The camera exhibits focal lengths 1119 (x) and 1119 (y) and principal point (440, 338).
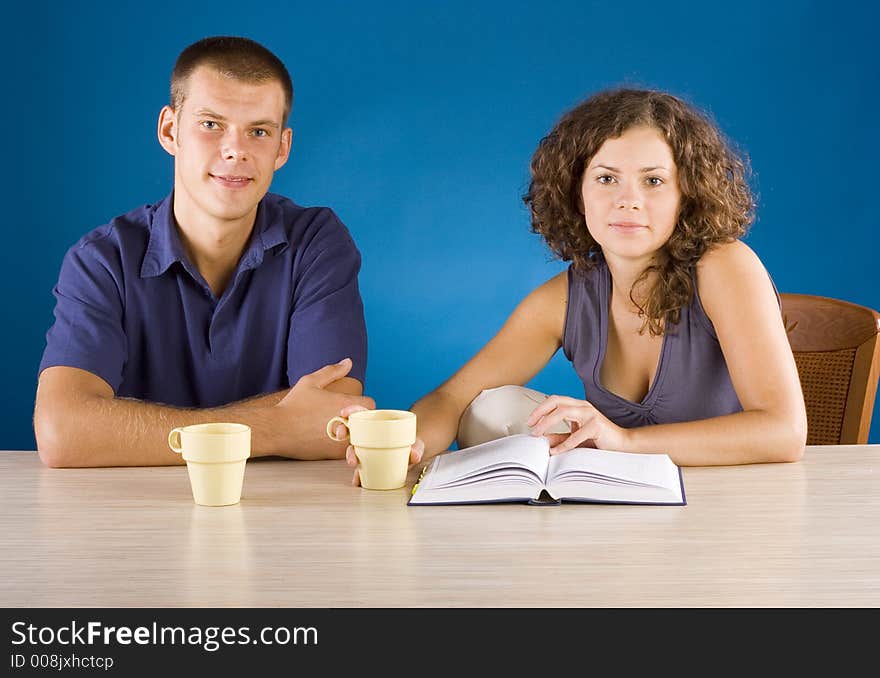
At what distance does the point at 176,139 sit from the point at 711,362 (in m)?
1.23

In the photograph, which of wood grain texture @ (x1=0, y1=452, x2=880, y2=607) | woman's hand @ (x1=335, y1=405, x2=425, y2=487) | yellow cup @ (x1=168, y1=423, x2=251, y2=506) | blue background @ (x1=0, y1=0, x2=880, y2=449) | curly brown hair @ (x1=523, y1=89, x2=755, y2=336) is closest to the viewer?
wood grain texture @ (x1=0, y1=452, x2=880, y2=607)

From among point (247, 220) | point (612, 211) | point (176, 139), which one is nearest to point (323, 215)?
point (247, 220)

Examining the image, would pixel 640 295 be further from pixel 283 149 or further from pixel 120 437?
pixel 120 437

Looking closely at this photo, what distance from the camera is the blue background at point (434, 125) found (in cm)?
483

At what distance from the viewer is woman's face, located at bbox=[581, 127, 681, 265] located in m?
2.14

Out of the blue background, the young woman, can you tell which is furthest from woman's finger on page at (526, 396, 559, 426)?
the blue background

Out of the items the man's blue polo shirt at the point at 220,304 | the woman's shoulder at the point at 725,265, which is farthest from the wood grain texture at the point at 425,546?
the man's blue polo shirt at the point at 220,304

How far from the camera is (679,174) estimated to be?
2199 millimetres

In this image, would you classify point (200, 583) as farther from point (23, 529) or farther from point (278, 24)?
point (278, 24)

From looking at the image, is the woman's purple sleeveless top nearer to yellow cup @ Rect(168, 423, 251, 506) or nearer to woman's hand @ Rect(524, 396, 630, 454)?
woman's hand @ Rect(524, 396, 630, 454)

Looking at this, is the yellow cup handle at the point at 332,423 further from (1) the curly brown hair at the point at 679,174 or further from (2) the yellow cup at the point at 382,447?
(1) the curly brown hair at the point at 679,174

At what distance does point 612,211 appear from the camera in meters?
2.14

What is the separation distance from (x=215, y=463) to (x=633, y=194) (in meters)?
1.02

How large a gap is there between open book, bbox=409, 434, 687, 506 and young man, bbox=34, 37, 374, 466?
21.5 inches
